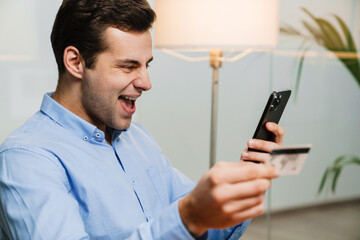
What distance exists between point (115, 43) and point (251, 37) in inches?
26.7

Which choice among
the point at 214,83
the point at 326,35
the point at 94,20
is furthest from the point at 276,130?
the point at 326,35

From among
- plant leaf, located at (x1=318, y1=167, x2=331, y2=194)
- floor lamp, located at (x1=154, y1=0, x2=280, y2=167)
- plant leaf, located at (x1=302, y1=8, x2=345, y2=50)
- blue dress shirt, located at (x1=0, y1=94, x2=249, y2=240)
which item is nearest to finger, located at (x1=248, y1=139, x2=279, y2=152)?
blue dress shirt, located at (x1=0, y1=94, x2=249, y2=240)

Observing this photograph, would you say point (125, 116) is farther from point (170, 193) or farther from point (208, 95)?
point (208, 95)

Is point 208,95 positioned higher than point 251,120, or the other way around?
point 208,95

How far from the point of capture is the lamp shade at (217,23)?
166 cm

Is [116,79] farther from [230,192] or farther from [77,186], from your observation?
[230,192]

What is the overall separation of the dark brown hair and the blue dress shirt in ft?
0.58

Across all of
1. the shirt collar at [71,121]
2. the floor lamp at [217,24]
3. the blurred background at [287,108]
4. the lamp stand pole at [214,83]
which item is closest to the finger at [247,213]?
the shirt collar at [71,121]

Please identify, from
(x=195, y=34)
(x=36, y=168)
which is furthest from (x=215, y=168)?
(x=195, y=34)

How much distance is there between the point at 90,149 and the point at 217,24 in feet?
2.46

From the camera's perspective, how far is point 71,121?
3.90ft

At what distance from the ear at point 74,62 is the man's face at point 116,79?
18mm

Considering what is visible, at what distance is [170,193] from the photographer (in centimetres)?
149

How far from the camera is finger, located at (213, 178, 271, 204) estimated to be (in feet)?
2.19
